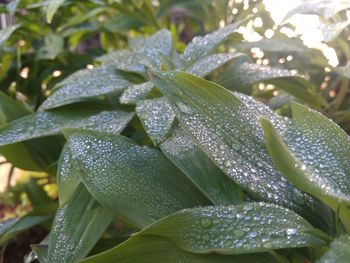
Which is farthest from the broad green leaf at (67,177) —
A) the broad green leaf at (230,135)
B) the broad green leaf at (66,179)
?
the broad green leaf at (230,135)

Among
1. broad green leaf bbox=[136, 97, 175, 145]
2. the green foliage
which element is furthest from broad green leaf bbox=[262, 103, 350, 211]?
broad green leaf bbox=[136, 97, 175, 145]

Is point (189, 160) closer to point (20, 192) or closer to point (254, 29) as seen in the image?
point (254, 29)

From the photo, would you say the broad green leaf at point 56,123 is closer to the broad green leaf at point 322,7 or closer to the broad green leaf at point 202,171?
the broad green leaf at point 202,171

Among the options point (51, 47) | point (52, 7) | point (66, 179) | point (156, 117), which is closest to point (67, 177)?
point (66, 179)

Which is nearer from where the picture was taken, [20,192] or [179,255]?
[179,255]

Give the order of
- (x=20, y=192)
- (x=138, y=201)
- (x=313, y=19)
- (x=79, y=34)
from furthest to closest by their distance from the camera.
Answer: (x=79, y=34) < (x=20, y=192) < (x=313, y=19) < (x=138, y=201)

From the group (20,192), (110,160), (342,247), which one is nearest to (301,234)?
(342,247)
